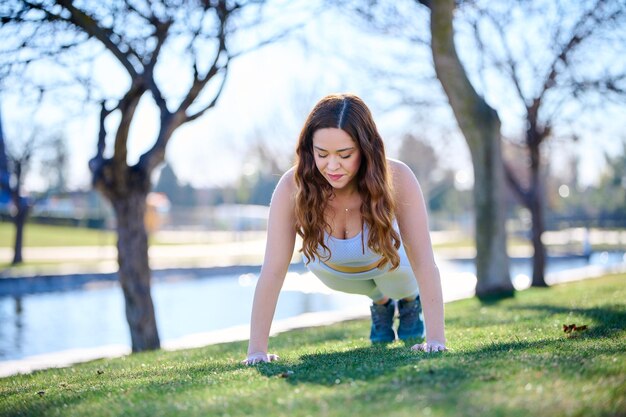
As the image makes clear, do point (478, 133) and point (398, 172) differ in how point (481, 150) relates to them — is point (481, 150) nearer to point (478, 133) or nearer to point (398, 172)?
point (478, 133)

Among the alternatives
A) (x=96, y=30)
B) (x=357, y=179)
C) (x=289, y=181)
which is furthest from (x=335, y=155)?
(x=96, y=30)

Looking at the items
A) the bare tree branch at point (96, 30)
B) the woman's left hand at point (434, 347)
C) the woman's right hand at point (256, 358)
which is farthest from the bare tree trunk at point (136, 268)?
the woman's left hand at point (434, 347)

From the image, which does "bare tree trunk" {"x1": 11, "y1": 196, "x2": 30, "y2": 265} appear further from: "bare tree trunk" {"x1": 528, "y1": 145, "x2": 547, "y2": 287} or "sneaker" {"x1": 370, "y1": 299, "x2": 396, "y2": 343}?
"sneaker" {"x1": 370, "y1": 299, "x2": 396, "y2": 343}

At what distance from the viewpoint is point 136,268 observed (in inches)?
326

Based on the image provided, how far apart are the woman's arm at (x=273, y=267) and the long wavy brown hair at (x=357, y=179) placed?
0.08 meters

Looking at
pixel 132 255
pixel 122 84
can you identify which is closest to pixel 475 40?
pixel 122 84

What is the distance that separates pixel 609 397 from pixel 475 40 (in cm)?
1169

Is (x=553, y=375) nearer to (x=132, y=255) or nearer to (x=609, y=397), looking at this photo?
(x=609, y=397)

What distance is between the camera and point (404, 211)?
3.96m

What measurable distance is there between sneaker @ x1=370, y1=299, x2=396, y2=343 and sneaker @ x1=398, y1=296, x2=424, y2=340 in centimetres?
8

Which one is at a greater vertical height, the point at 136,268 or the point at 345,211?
the point at 345,211

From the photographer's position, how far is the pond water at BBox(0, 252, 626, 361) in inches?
424

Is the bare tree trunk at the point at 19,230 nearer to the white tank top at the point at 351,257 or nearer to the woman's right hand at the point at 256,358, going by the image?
the white tank top at the point at 351,257

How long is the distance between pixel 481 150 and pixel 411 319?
19.8 feet
